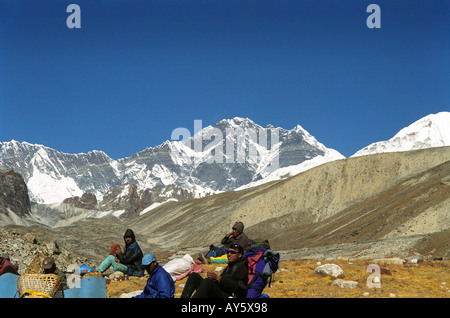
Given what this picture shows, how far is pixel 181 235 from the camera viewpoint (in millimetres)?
127625

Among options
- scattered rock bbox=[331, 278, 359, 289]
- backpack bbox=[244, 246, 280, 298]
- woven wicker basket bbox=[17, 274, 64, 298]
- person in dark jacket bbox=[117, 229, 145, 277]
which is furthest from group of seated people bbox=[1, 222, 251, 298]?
person in dark jacket bbox=[117, 229, 145, 277]

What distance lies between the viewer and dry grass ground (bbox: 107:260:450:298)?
14.6 metres

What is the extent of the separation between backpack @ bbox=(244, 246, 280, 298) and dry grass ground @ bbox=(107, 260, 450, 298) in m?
2.71

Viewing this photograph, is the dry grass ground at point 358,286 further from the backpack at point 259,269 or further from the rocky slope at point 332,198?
the rocky slope at point 332,198

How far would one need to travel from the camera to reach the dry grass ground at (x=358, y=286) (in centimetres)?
1461

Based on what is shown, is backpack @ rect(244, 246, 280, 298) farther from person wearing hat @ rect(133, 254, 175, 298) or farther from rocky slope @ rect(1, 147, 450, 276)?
rocky slope @ rect(1, 147, 450, 276)

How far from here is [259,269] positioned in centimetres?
1220

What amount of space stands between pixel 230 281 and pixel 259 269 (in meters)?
1.69

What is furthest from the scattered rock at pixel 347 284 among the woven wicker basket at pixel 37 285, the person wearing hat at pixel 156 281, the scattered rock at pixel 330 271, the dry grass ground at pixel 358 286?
the woven wicker basket at pixel 37 285

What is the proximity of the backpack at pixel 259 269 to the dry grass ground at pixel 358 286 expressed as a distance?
Result: 8.88 ft

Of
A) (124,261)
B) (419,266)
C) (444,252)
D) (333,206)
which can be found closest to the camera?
(124,261)
